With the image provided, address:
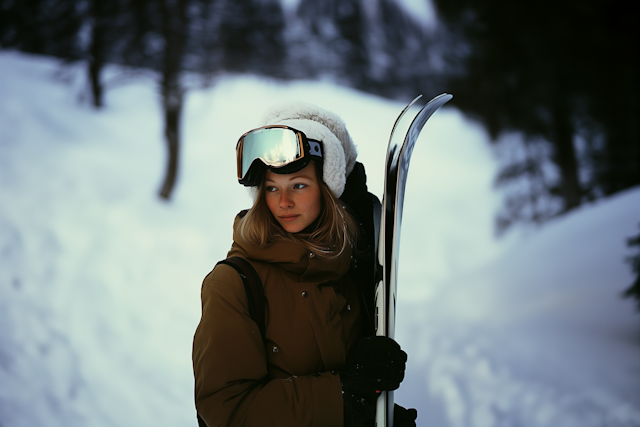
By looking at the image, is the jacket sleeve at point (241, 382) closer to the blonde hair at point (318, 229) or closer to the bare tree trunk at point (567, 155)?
the blonde hair at point (318, 229)

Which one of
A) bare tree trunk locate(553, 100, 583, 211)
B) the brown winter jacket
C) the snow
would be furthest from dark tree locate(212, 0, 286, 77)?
the brown winter jacket

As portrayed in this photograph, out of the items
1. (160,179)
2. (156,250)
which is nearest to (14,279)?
(156,250)

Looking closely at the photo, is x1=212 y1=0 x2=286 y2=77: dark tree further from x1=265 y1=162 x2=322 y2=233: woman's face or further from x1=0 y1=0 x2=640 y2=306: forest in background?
x1=265 y1=162 x2=322 y2=233: woman's face

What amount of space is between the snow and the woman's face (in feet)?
7.43

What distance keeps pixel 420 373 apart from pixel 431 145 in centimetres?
679

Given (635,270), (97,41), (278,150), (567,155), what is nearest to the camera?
(278,150)

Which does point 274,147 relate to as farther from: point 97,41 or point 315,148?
point 97,41

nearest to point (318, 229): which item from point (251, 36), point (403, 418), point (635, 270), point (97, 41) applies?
point (403, 418)

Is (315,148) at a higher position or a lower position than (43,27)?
lower

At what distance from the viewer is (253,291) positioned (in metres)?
0.99

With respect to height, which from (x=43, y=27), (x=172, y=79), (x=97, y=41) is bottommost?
(x=172, y=79)

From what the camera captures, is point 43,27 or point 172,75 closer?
point 172,75

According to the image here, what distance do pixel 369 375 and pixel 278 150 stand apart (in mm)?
536

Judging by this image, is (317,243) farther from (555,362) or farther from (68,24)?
(68,24)
